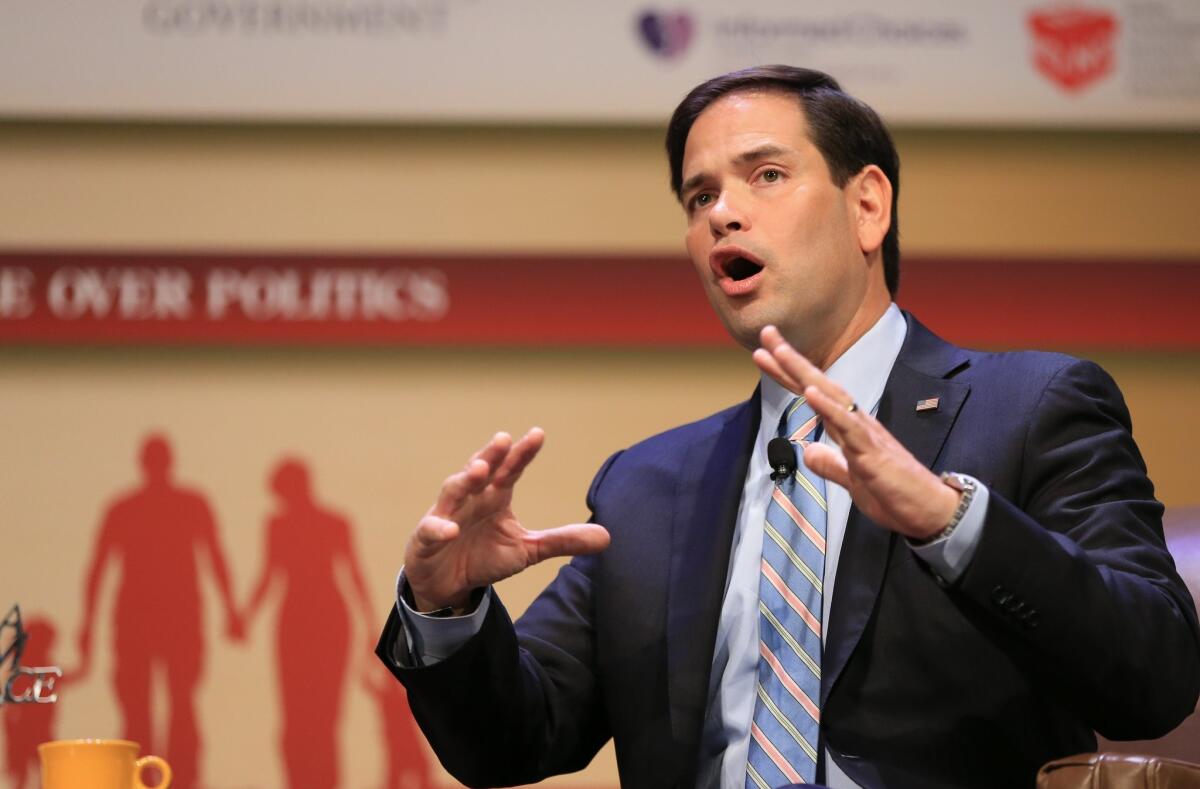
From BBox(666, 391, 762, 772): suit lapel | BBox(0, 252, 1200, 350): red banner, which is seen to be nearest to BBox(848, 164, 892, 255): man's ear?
BBox(666, 391, 762, 772): suit lapel

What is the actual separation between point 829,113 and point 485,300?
3.95 ft

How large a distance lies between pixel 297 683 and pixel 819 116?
5.30ft

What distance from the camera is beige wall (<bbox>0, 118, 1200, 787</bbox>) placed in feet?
9.54

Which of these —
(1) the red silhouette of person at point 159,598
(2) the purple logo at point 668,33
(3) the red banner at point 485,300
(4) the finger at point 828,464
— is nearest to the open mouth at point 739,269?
(4) the finger at point 828,464

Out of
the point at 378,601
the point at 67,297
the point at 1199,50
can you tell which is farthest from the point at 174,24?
the point at 1199,50

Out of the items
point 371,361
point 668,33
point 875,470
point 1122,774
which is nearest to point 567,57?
point 668,33

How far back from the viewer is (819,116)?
1941mm

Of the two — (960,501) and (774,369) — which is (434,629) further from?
(960,501)

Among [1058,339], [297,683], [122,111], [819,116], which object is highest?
[122,111]

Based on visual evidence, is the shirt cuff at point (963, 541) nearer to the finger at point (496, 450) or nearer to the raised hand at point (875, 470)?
the raised hand at point (875, 470)

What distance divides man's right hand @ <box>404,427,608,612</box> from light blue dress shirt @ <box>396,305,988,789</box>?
36 mm

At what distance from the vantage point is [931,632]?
5.21 feet

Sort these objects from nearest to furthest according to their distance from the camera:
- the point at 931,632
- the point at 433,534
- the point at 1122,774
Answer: the point at 1122,774, the point at 433,534, the point at 931,632

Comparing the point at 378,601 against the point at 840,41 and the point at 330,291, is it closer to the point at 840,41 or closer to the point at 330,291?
the point at 330,291
